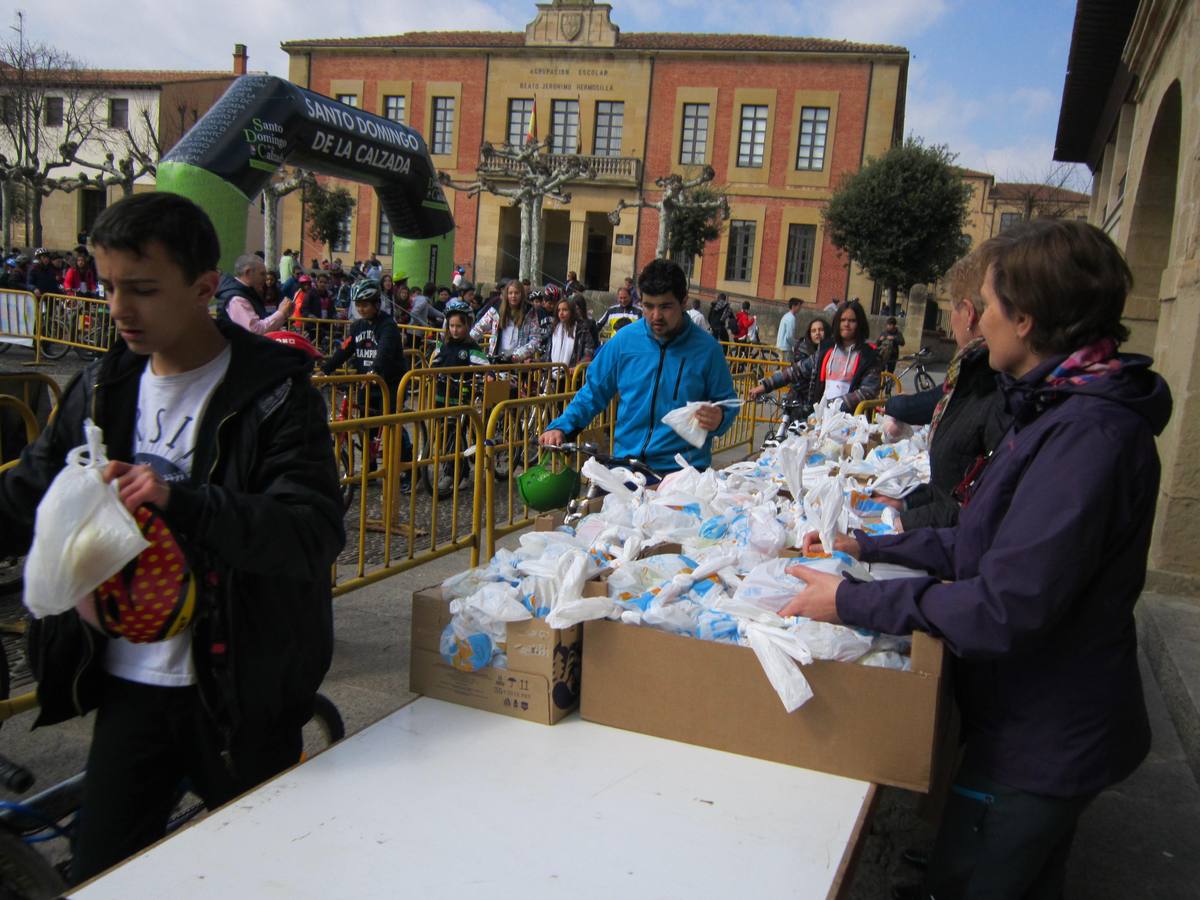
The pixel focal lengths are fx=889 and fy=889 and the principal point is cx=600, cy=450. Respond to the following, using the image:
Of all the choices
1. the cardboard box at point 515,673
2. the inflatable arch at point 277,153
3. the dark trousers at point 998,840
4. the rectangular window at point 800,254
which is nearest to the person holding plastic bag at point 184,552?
the cardboard box at point 515,673

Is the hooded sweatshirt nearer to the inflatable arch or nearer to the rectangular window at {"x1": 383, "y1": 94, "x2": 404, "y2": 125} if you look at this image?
the inflatable arch

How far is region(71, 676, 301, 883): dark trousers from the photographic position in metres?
1.85

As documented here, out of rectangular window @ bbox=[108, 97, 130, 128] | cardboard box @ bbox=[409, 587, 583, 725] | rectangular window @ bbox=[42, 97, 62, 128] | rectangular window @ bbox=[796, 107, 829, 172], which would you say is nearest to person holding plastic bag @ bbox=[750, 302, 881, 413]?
cardboard box @ bbox=[409, 587, 583, 725]

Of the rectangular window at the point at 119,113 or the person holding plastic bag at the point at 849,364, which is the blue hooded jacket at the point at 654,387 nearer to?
the person holding plastic bag at the point at 849,364

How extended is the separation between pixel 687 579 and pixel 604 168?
132 feet

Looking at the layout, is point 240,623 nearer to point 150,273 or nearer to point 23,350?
point 150,273

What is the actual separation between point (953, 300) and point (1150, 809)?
83.6 inches

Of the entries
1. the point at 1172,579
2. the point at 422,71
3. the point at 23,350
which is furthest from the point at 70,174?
the point at 1172,579

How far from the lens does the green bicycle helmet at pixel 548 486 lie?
414 centimetres

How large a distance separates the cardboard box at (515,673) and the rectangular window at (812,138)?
39938 millimetres

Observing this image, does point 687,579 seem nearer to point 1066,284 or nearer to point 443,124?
point 1066,284

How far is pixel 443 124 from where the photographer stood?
43.4 metres

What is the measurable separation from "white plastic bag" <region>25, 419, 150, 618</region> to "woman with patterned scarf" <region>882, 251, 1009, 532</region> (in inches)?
101

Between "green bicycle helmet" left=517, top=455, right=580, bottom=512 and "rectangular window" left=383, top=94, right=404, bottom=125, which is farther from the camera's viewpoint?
"rectangular window" left=383, top=94, right=404, bottom=125
